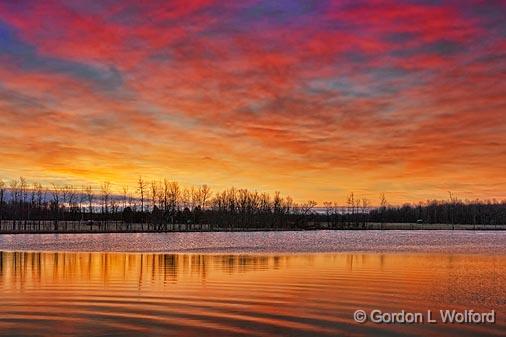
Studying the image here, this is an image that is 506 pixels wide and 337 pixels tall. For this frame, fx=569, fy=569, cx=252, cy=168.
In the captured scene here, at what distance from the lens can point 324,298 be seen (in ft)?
57.5

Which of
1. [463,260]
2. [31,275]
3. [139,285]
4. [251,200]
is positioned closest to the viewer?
[139,285]

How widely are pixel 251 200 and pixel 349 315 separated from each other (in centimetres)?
15521

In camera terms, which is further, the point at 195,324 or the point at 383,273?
the point at 383,273

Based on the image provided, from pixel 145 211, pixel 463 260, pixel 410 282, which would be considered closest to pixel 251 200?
pixel 145 211

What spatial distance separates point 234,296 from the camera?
18.1 m

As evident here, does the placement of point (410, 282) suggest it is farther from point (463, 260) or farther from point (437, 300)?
point (463, 260)

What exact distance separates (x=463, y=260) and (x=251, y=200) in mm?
136853

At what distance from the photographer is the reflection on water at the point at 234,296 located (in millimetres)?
12906

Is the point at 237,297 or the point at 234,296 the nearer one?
the point at 237,297

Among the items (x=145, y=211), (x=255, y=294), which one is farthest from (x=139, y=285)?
(x=145, y=211)

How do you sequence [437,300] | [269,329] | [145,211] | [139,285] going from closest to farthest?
[269,329]
[437,300]
[139,285]
[145,211]

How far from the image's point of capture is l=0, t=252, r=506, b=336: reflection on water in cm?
1291

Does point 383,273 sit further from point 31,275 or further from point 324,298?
point 31,275

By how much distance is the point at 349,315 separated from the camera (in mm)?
14547
